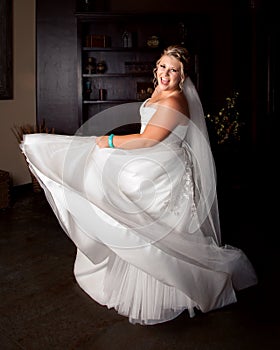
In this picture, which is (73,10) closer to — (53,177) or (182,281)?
(53,177)

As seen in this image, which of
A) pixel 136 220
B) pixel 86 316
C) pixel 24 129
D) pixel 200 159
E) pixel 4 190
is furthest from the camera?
pixel 24 129

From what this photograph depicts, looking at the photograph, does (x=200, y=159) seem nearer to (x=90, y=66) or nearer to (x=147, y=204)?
(x=147, y=204)

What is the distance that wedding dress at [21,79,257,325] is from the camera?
2.23 metres

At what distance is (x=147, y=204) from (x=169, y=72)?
706mm

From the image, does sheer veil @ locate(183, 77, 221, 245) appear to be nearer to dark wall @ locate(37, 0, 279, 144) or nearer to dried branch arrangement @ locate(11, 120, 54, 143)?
dark wall @ locate(37, 0, 279, 144)

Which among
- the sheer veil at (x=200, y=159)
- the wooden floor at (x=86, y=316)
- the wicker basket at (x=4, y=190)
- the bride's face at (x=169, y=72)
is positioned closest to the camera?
the wooden floor at (x=86, y=316)

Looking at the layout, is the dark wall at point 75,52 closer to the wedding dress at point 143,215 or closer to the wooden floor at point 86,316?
the wooden floor at point 86,316

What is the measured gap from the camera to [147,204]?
239cm

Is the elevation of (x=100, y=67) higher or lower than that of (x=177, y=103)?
higher

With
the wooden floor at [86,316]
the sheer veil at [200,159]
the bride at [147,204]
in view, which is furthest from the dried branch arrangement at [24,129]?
the sheer veil at [200,159]

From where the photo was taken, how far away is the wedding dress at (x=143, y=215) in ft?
7.31

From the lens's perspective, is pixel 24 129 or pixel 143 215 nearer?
pixel 143 215

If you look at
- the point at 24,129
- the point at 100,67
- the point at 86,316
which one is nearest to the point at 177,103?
the point at 86,316

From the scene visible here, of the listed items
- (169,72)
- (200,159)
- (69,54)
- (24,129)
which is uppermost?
(69,54)
